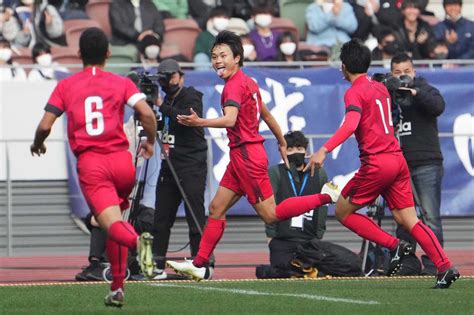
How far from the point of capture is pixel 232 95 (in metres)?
12.2

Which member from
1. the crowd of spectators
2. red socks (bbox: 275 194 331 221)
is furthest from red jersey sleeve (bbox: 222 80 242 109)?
the crowd of spectators

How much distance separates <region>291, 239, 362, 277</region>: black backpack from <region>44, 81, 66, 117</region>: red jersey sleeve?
15.0ft

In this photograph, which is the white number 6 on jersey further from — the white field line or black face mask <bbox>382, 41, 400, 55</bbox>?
black face mask <bbox>382, 41, 400, 55</bbox>

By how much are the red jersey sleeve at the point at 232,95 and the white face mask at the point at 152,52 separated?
28.3ft

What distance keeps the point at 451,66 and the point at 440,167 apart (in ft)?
20.8

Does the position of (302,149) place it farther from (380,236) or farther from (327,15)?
(327,15)

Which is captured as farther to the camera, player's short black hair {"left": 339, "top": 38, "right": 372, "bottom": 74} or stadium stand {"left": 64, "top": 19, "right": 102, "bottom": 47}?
stadium stand {"left": 64, "top": 19, "right": 102, "bottom": 47}

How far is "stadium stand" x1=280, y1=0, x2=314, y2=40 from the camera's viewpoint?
22391 mm

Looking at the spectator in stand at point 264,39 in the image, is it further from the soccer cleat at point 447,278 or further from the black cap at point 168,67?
the soccer cleat at point 447,278

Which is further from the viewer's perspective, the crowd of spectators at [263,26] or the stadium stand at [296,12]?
the stadium stand at [296,12]

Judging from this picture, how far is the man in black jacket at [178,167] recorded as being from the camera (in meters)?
14.6

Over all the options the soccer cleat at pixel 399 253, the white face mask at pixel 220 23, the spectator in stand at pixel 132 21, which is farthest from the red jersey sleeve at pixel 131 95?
the white face mask at pixel 220 23

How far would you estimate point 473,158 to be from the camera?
18.3 metres

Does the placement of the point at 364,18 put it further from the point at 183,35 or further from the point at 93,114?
the point at 93,114
